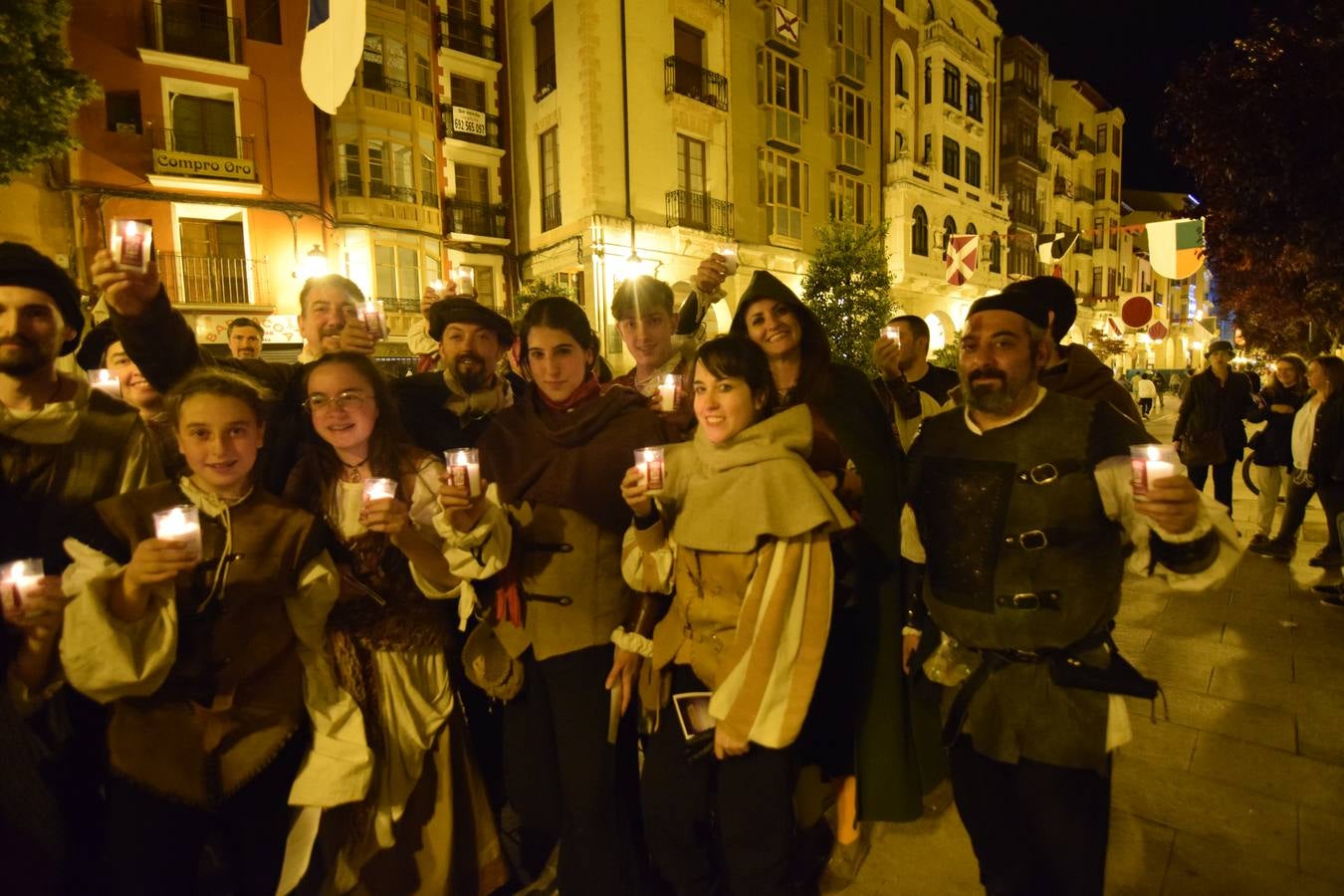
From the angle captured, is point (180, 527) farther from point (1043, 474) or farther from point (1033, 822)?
point (1033, 822)

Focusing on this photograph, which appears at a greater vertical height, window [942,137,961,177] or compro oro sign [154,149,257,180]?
window [942,137,961,177]

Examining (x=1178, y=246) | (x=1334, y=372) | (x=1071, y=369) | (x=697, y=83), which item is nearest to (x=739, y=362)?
(x=1071, y=369)

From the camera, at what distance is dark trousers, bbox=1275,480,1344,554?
6.58 meters

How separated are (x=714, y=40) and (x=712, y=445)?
2298cm

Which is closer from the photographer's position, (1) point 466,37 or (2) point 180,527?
(2) point 180,527

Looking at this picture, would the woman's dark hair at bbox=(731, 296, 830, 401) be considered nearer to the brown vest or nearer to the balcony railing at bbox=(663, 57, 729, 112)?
the brown vest

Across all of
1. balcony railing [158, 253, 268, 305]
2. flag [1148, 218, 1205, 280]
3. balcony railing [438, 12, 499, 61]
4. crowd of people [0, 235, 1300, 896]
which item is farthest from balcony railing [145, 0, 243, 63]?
flag [1148, 218, 1205, 280]

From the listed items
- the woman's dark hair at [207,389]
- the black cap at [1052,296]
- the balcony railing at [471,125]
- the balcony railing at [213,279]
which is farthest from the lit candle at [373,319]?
the balcony railing at [471,125]

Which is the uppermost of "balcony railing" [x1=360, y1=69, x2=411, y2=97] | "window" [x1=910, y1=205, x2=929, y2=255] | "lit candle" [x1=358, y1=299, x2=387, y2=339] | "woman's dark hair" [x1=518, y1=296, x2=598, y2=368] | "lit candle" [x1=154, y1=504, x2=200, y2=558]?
"balcony railing" [x1=360, y1=69, x2=411, y2=97]

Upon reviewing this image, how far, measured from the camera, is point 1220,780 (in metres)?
3.56

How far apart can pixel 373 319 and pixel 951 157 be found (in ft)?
107

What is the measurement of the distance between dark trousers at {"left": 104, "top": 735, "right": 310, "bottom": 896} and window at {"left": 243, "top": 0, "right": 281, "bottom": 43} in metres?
22.3

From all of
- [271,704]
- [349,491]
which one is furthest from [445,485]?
[271,704]

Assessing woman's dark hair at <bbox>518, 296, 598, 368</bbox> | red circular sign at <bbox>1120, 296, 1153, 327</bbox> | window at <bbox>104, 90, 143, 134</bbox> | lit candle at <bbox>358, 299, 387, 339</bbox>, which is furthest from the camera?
window at <bbox>104, 90, 143, 134</bbox>
